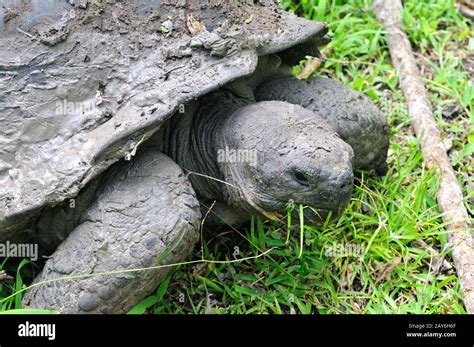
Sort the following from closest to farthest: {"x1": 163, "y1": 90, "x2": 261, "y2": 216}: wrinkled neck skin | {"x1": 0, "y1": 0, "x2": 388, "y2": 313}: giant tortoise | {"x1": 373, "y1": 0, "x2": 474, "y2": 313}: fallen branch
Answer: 1. {"x1": 0, "y1": 0, "x2": 388, "y2": 313}: giant tortoise
2. {"x1": 163, "y1": 90, "x2": 261, "y2": 216}: wrinkled neck skin
3. {"x1": 373, "y1": 0, "x2": 474, "y2": 313}: fallen branch

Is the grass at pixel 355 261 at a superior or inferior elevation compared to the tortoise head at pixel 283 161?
inferior

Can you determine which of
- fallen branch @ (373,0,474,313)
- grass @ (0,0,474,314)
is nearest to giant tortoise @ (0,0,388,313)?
grass @ (0,0,474,314)

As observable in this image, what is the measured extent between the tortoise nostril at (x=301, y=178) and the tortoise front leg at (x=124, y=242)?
48cm

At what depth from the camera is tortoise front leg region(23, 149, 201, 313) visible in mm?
3162

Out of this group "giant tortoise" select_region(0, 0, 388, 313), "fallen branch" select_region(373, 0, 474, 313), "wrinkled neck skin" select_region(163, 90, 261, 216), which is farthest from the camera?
"fallen branch" select_region(373, 0, 474, 313)

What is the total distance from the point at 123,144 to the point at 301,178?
0.81 metres

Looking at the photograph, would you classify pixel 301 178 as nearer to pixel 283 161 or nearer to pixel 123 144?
pixel 283 161

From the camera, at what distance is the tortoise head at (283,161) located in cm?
319

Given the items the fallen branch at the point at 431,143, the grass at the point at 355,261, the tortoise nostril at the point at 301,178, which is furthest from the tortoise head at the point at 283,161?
the fallen branch at the point at 431,143

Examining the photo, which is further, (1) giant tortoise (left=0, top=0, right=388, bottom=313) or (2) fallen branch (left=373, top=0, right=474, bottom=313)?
(2) fallen branch (left=373, top=0, right=474, bottom=313)

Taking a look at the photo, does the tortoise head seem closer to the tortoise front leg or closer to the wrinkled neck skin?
the wrinkled neck skin

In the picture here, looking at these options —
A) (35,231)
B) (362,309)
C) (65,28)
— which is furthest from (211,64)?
(362,309)

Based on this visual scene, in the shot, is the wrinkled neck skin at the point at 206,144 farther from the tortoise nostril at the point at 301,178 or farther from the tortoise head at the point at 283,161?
the tortoise nostril at the point at 301,178

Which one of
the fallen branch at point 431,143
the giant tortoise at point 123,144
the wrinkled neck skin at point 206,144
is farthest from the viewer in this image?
the fallen branch at point 431,143
